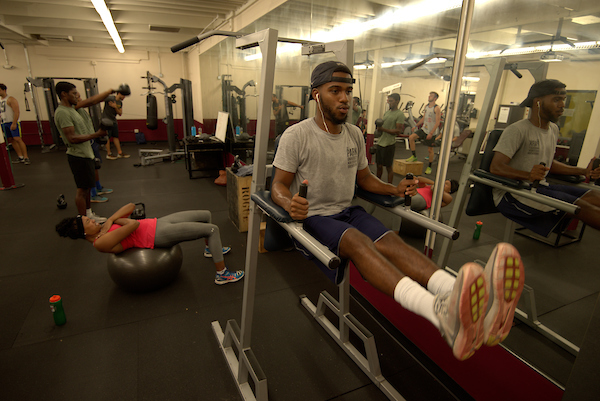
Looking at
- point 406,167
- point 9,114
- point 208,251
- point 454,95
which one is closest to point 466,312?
point 454,95

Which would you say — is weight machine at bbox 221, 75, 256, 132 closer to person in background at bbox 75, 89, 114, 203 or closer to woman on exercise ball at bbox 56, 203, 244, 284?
person in background at bbox 75, 89, 114, 203

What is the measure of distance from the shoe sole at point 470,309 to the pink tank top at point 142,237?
88.6 inches

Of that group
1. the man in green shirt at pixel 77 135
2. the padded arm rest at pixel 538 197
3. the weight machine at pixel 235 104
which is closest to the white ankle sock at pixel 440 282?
the padded arm rest at pixel 538 197

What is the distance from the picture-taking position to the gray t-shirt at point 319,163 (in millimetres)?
1553

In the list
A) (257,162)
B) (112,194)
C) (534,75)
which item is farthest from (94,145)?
(534,75)

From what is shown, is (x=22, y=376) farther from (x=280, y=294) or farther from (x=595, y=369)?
(x=595, y=369)

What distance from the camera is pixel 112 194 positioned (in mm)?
5047

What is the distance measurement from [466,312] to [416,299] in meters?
0.15

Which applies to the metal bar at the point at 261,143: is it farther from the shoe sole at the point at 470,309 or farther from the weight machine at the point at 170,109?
the weight machine at the point at 170,109

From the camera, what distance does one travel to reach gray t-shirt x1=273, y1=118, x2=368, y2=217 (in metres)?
1.55

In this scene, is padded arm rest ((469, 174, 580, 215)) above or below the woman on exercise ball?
above

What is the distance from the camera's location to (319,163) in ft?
5.17

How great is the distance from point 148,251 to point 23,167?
6.40 meters

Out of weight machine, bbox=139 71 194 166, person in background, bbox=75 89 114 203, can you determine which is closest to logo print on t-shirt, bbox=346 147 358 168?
person in background, bbox=75 89 114 203
